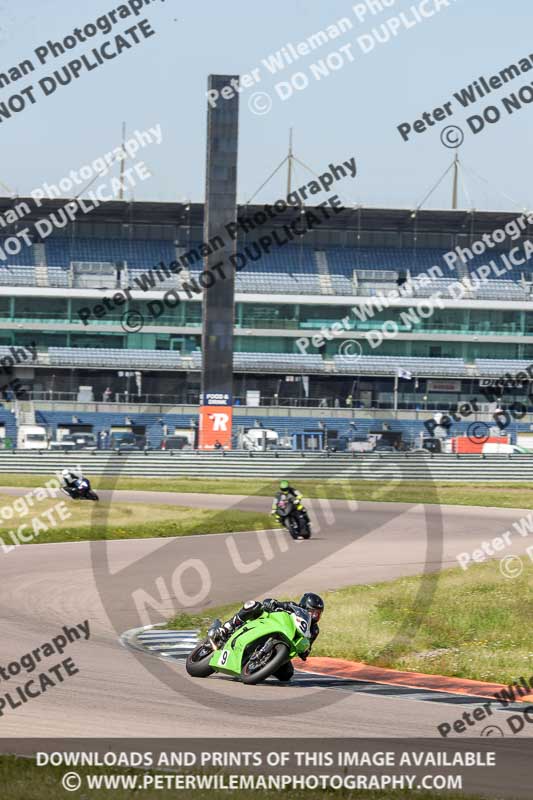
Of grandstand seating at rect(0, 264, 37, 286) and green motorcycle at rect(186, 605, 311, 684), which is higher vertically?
grandstand seating at rect(0, 264, 37, 286)

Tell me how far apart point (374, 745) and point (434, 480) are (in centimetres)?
3945

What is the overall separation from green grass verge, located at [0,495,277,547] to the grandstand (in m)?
35.4

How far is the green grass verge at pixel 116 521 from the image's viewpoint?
91.2ft

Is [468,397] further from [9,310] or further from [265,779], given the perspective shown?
[265,779]

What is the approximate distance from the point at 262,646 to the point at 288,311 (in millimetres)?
62889

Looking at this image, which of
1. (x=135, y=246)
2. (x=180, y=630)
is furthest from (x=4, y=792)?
(x=135, y=246)

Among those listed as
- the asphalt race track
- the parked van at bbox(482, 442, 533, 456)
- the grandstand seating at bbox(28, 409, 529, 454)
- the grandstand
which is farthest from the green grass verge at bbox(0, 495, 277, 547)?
the grandstand

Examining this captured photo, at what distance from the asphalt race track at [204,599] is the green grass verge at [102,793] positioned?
4.27 ft

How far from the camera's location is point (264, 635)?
39.9 ft

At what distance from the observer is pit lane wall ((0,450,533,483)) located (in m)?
47.1

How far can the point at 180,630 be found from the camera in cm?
1719

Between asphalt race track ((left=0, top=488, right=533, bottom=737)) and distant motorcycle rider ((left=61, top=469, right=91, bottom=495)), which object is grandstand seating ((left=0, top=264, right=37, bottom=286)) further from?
distant motorcycle rider ((left=61, top=469, right=91, bottom=495))

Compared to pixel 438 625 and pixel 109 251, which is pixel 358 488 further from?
pixel 109 251

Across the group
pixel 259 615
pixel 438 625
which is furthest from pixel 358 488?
pixel 259 615
